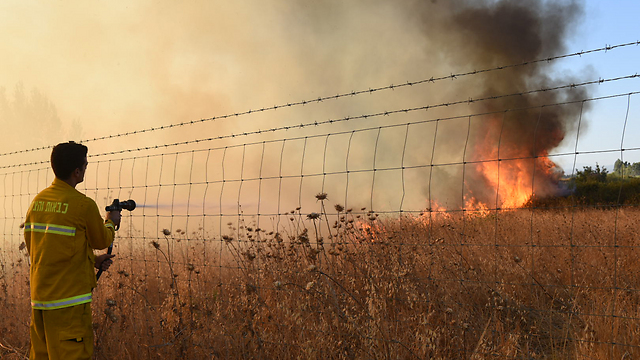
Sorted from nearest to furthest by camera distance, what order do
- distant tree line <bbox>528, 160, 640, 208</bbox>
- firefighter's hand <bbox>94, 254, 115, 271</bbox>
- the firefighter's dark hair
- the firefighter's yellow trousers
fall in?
the firefighter's yellow trousers → the firefighter's dark hair → firefighter's hand <bbox>94, 254, 115, 271</bbox> → distant tree line <bbox>528, 160, 640, 208</bbox>

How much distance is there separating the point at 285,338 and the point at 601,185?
24.1 meters

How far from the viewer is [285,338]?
3795 millimetres

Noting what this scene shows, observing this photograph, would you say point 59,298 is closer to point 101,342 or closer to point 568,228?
point 101,342

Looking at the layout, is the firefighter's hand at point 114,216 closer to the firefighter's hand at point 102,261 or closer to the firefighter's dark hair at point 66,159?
the firefighter's hand at point 102,261

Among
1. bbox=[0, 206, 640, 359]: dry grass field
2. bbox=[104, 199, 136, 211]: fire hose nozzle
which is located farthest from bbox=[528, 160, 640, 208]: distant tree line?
bbox=[104, 199, 136, 211]: fire hose nozzle

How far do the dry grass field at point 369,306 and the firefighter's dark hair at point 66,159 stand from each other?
1041 millimetres

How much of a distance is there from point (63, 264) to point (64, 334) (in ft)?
1.55

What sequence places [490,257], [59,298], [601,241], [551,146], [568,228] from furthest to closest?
[551,146] < [568,228] < [601,241] < [490,257] < [59,298]

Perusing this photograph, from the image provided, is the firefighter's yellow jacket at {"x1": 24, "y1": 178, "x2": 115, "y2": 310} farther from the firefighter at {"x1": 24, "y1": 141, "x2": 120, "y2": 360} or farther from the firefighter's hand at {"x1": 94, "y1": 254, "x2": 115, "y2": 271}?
the firefighter's hand at {"x1": 94, "y1": 254, "x2": 115, "y2": 271}

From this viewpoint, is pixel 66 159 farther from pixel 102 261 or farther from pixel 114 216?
pixel 102 261

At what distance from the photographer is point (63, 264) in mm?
2984

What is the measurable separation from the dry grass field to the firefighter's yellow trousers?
596 millimetres

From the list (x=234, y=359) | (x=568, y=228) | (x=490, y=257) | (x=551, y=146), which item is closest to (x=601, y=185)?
(x=551, y=146)

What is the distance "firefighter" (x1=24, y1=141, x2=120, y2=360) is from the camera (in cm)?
294
